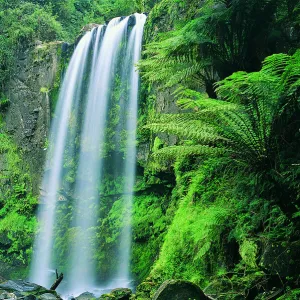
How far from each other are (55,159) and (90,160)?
4.31ft

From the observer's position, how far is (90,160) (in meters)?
10.6

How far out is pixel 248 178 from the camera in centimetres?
354

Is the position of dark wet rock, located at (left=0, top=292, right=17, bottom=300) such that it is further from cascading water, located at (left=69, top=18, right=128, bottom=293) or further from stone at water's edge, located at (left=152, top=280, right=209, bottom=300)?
stone at water's edge, located at (left=152, top=280, right=209, bottom=300)

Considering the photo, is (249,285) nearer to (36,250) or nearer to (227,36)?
(227,36)

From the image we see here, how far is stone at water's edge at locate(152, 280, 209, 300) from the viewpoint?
3289 mm

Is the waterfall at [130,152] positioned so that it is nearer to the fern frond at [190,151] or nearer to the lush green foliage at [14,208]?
the lush green foliage at [14,208]

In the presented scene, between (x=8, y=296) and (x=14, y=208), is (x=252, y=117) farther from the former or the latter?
(x=14, y=208)

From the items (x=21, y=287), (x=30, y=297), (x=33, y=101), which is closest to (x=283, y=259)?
(x=30, y=297)

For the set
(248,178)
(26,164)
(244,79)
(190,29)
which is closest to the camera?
(244,79)

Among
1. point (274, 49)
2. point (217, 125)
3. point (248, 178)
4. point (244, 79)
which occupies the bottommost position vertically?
point (248, 178)

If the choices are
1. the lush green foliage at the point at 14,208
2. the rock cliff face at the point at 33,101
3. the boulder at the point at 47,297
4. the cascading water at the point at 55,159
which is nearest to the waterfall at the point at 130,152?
the cascading water at the point at 55,159

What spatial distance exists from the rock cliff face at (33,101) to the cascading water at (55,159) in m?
0.43

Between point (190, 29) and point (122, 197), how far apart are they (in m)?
6.11

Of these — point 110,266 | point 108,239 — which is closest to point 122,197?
point 108,239
